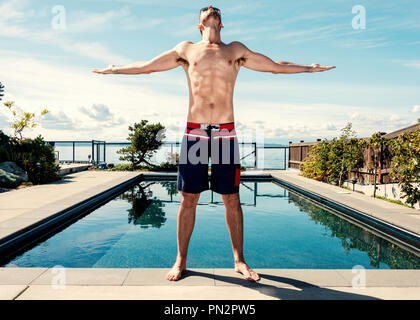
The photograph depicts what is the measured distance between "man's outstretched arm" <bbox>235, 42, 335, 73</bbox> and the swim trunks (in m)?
0.57

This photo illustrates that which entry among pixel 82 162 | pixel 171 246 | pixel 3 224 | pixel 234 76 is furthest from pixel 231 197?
pixel 82 162

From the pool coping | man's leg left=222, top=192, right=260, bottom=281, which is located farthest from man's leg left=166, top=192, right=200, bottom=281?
the pool coping

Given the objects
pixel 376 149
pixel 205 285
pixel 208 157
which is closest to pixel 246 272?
pixel 205 285

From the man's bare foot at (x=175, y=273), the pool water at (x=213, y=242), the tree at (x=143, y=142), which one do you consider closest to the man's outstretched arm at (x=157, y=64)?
the man's bare foot at (x=175, y=273)

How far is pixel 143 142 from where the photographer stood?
12.8 metres

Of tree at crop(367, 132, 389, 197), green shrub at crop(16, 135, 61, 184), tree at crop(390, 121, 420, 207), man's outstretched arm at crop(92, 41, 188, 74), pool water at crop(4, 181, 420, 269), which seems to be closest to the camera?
man's outstretched arm at crop(92, 41, 188, 74)

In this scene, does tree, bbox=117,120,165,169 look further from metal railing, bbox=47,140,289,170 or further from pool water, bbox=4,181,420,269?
pool water, bbox=4,181,420,269

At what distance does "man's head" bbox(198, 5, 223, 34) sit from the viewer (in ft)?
8.20

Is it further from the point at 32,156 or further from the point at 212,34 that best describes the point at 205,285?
the point at 32,156

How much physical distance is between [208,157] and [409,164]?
179 inches

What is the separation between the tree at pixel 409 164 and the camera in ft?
17.4

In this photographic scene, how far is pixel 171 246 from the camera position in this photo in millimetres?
3830
